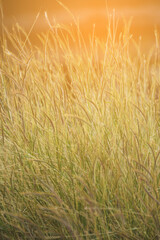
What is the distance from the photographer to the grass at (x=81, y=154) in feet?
4.27

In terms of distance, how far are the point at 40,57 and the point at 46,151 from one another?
92 centimetres

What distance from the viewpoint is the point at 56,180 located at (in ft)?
4.92

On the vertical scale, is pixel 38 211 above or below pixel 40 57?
below

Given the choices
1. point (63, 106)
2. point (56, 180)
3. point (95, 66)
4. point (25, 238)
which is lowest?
point (25, 238)

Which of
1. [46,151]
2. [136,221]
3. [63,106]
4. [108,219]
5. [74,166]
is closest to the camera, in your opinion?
[136,221]

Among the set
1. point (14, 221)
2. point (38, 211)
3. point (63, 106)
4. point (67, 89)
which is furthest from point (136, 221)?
point (67, 89)

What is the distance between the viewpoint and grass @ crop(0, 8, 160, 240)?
1.30 meters

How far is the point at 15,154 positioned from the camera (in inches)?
64.7

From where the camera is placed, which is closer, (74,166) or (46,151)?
(74,166)

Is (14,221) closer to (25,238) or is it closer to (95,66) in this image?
(25,238)

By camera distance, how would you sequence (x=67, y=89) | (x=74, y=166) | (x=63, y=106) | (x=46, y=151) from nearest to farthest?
(x=74, y=166), (x=46, y=151), (x=63, y=106), (x=67, y=89)

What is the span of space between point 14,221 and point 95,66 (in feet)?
3.78

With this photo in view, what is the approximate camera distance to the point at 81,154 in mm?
1556

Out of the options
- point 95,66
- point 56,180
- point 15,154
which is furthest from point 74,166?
point 95,66
